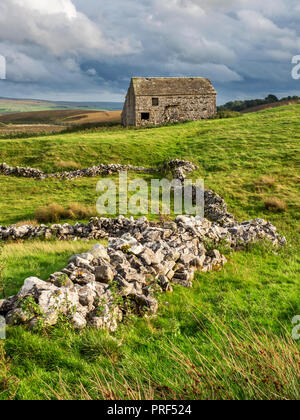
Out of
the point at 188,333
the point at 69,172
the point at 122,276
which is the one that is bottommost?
the point at 188,333

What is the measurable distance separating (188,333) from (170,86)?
56578mm

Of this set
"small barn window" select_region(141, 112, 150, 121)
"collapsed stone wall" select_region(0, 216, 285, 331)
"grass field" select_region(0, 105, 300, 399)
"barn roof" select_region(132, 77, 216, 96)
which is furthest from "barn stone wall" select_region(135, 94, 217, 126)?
"collapsed stone wall" select_region(0, 216, 285, 331)

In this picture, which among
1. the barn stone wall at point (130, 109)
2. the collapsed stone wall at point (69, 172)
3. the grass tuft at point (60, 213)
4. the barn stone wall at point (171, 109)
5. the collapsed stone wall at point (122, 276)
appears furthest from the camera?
the barn stone wall at point (130, 109)

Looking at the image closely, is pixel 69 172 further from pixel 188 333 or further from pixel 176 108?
pixel 176 108

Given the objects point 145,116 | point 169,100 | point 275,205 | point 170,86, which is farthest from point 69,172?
point 170,86

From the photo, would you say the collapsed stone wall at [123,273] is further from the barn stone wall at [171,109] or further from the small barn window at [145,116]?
the small barn window at [145,116]

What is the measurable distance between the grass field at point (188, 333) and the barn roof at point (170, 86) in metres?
34.8

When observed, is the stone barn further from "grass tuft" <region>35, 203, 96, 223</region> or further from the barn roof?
"grass tuft" <region>35, 203, 96, 223</region>

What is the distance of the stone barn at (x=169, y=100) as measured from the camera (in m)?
54.5

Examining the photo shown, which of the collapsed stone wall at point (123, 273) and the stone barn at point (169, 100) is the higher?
the stone barn at point (169, 100)

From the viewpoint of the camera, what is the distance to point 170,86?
186 ft

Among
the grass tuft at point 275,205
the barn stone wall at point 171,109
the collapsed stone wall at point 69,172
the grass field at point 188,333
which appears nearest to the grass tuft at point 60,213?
the grass field at point 188,333

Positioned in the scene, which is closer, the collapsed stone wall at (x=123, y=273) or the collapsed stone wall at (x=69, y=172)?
the collapsed stone wall at (x=123, y=273)

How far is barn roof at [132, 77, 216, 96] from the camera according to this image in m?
55.0
